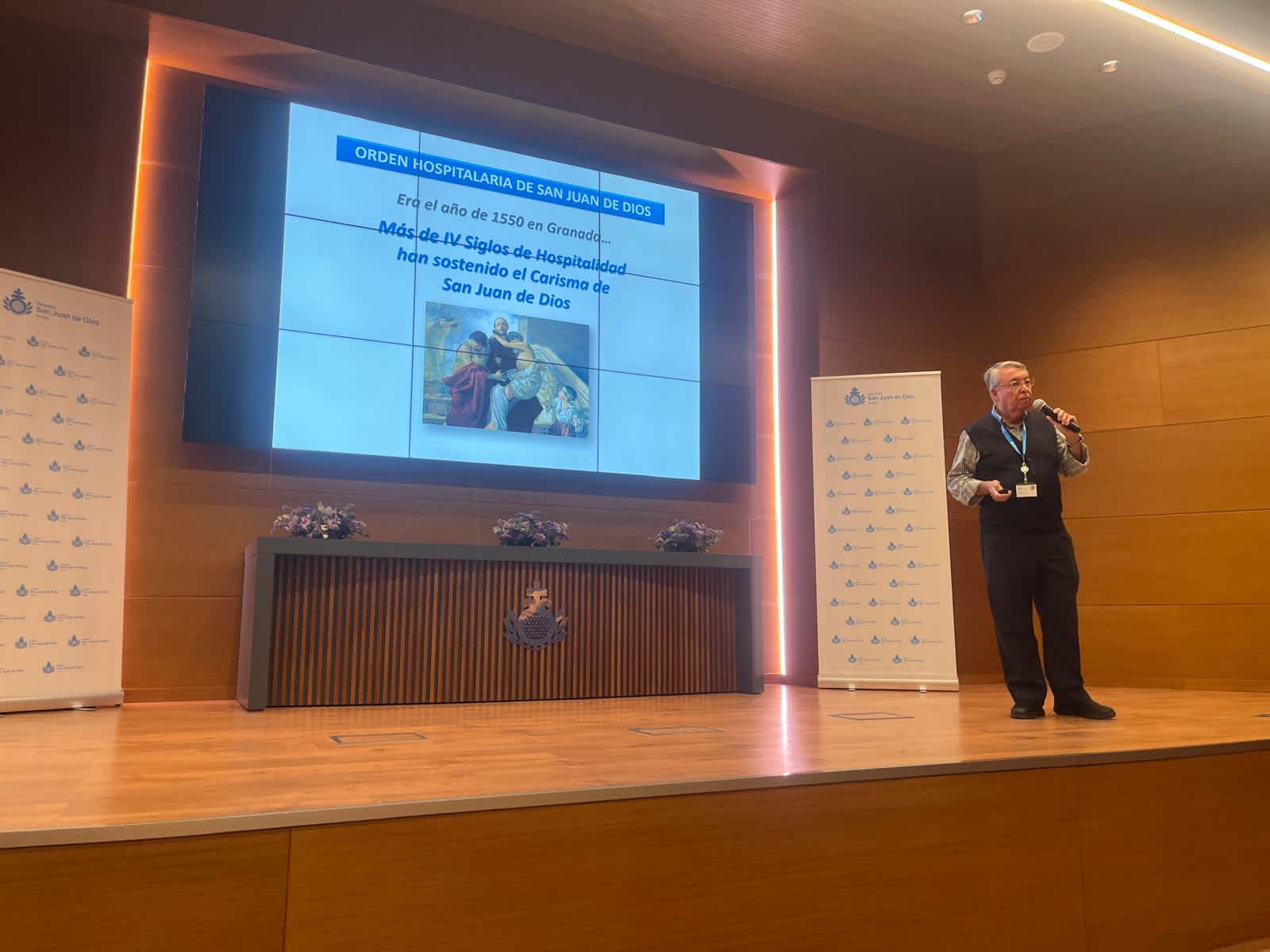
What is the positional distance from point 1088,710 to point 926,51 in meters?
4.00

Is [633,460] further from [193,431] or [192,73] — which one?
[192,73]

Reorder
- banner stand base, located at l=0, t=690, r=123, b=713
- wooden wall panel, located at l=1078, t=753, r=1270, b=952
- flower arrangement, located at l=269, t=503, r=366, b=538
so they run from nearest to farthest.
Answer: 1. wooden wall panel, located at l=1078, t=753, r=1270, b=952
2. banner stand base, located at l=0, t=690, r=123, b=713
3. flower arrangement, located at l=269, t=503, r=366, b=538

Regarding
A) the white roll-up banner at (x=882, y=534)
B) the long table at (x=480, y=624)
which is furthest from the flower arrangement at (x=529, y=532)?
the white roll-up banner at (x=882, y=534)

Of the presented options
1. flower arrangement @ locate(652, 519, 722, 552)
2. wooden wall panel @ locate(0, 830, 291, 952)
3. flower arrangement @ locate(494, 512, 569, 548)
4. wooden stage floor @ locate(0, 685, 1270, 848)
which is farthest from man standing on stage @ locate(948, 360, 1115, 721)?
wooden wall panel @ locate(0, 830, 291, 952)

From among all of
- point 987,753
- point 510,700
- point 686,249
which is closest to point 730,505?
point 686,249

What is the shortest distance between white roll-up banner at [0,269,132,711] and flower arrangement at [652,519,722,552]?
2.74 m

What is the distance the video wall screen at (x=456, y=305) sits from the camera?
496cm

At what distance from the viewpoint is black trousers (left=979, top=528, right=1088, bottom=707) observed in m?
3.64

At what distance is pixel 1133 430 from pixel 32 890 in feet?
20.6

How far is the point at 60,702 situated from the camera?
13.2ft

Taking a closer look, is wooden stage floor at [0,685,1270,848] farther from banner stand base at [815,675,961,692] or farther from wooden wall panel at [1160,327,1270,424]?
wooden wall panel at [1160,327,1270,424]

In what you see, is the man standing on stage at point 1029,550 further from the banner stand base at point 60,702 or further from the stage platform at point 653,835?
the banner stand base at point 60,702

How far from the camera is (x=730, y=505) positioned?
6.16 metres

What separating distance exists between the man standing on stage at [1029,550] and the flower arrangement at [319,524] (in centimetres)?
280
